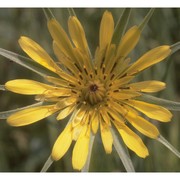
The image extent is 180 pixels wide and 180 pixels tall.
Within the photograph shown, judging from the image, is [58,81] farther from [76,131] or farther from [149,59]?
[149,59]

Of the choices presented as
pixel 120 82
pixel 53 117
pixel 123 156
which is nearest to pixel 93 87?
pixel 120 82

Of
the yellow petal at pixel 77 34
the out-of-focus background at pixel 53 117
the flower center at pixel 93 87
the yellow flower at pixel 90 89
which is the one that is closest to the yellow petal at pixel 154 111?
the yellow flower at pixel 90 89

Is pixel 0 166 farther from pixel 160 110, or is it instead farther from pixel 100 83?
pixel 160 110

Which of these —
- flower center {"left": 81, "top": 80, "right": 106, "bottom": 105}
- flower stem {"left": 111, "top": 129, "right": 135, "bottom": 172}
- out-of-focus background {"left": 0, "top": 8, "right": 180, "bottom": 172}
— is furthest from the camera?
out-of-focus background {"left": 0, "top": 8, "right": 180, "bottom": 172}

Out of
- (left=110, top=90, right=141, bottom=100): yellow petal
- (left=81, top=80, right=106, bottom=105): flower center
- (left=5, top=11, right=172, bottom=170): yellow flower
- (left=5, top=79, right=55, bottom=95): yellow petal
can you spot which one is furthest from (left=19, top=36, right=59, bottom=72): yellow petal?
(left=110, top=90, right=141, bottom=100): yellow petal

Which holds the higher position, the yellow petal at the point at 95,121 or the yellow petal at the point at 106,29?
the yellow petal at the point at 106,29

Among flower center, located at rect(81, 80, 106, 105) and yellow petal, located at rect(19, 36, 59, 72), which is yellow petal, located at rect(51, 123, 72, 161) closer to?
flower center, located at rect(81, 80, 106, 105)

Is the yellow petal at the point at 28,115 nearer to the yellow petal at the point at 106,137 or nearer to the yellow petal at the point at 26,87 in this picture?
the yellow petal at the point at 26,87

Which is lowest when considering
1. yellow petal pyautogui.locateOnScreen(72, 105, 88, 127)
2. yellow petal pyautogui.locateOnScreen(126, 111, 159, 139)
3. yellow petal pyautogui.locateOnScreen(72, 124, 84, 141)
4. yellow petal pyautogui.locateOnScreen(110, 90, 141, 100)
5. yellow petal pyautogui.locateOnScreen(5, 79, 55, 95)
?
yellow petal pyautogui.locateOnScreen(126, 111, 159, 139)
